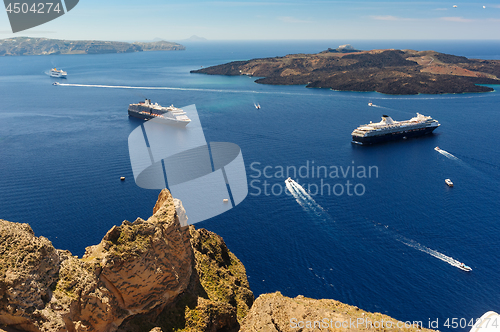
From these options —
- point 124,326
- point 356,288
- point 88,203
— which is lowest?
point 356,288

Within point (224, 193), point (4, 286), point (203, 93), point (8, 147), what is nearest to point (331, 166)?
point (224, 193)

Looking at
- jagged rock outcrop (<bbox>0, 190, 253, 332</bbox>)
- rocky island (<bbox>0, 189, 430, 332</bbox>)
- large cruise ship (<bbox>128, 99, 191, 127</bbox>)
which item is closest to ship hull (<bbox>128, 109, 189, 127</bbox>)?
large cruise ship (<bbox>128, 99, 191, 127</bbox>)

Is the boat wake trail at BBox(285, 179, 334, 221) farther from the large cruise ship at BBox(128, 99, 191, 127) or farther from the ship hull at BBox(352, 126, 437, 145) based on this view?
the large cruise ship at BBox(128, 99, 191, 127)

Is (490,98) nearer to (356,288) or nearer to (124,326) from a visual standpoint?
(356,288)

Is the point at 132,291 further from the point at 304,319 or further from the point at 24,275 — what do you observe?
the point at 304,319

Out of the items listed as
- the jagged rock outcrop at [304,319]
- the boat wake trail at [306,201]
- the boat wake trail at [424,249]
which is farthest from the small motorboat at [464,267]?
the jagged rock outcrop at [304,319]

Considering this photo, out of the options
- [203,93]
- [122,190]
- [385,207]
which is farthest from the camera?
[203,93]

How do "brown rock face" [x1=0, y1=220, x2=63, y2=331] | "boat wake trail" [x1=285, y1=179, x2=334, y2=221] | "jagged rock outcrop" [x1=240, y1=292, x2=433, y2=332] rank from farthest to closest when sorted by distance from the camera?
"boat wake trail" [x1=285, y1=179, x2=334, y2=221] < "jagged rock outcrop" [x1=240, y1=292, x2=433, y2=332] < "brown rock face" [x1=0, y1=220, x2=63, y2=331]
